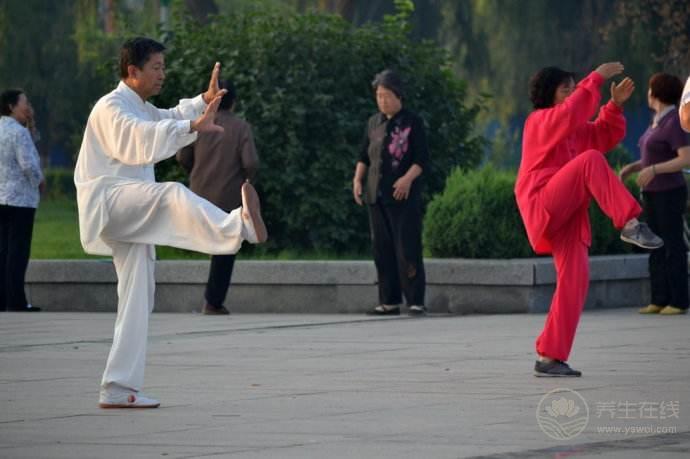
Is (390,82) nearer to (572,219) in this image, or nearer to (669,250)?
(669,250)

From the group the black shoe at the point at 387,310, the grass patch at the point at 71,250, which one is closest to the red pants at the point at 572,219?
the black shoe at the point at 387,310

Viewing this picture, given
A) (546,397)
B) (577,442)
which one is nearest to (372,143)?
(546,397)

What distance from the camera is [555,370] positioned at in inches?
371

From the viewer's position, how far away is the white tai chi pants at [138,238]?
817cm

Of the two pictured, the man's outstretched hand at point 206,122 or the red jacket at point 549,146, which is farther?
the red jacket at point 549,146

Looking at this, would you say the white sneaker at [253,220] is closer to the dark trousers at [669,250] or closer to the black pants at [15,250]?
the dark trousers at [669,250]

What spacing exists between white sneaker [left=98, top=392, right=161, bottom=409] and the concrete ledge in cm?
638

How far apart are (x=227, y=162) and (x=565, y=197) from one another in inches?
216

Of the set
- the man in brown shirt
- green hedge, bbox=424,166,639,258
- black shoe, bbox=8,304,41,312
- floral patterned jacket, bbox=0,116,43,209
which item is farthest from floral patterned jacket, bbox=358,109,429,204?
black shoe, bbox=8,304,41,312

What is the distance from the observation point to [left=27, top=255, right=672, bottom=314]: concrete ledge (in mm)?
14367

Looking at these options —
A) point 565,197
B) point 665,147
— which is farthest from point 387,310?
point 565,197

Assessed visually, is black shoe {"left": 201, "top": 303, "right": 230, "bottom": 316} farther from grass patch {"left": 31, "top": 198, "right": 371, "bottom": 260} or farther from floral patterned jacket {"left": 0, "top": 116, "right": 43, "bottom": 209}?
floral patterned jacket {"left": 0, "top": 116, "right": 43, "bottom": 209}

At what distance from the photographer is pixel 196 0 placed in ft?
106

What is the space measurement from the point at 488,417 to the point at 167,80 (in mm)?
10066
